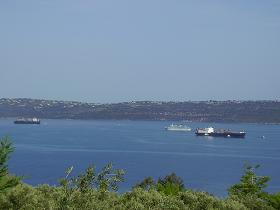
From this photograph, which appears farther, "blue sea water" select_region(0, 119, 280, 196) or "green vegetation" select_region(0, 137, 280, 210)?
"blue sea water" select_region(0, 119, 280, 196)

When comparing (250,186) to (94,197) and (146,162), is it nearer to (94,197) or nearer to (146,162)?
(94,197)

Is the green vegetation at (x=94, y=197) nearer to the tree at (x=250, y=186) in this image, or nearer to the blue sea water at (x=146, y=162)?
the tree at (x=250, y=186)

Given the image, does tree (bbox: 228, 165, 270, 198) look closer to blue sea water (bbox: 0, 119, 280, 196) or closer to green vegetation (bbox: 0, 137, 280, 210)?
green vegetation (bbox: 0, 137, 280, 210)

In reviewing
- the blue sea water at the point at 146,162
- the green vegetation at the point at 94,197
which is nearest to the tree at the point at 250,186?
the green vegetation at the point at 94,197

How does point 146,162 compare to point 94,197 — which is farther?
point 146,162

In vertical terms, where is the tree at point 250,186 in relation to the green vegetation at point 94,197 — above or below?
below

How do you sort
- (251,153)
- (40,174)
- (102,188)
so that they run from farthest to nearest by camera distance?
1. (251,153)
2. (40,174)
3. (102,188)

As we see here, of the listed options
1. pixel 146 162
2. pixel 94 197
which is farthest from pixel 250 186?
pixel 146 162

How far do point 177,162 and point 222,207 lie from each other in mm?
98066

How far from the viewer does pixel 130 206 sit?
25.7 metres

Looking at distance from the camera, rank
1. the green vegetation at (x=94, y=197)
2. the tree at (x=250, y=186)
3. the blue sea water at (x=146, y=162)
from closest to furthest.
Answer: the green vegetation at (x=94, y=197) → the tree at (x=250, y=186) → the blue sea water at (x=146, y=162)

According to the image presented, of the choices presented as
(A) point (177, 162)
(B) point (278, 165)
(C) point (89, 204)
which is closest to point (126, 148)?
(A) point (177, 162)

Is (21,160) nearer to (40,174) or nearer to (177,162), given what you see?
(40,174)

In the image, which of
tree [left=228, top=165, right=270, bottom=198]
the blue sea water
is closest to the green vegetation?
tree [left=228, top=165, right=270, bottom=198]
